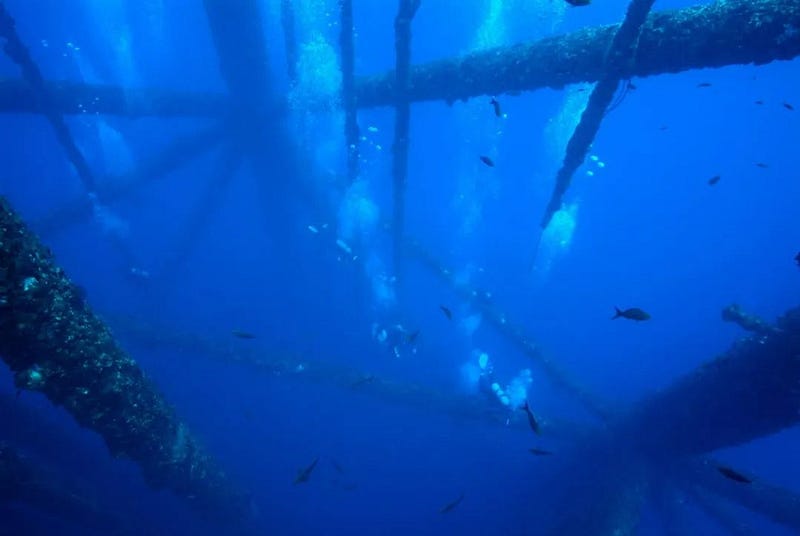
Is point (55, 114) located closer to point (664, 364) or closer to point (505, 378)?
point (505, 378)

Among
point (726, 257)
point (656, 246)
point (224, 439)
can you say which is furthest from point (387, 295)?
point (726, 257)

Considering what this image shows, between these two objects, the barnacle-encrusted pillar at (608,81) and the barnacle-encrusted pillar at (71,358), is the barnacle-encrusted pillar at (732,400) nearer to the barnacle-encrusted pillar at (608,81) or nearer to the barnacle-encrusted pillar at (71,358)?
the barnacle-encrusted pillar at (608,81)

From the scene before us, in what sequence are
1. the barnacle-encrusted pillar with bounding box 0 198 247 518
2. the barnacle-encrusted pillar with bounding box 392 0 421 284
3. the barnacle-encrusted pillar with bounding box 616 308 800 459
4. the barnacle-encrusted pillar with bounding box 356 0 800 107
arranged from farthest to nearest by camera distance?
the barnacle-encrusted pillar with bounding box 392 0 421 284 < the barnacle-encrusted pillar with bounding box 616 308 800 459 < the barnacle-encrusted pillar with bounding box 356 0 800 107 < the barnacle-encrusted pillar with bounding box 0 198 247 518

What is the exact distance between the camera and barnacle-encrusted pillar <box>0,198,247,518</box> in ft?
7.74

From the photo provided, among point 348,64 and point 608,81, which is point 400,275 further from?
point 608,81

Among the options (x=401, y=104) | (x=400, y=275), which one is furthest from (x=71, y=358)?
(x=400, y=275)

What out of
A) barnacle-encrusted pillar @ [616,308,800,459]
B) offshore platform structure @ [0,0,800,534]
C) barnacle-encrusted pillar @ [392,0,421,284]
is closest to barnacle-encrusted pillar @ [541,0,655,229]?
offshore platform structure @ [0,0,800,534]

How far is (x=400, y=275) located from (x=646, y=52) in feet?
25.7

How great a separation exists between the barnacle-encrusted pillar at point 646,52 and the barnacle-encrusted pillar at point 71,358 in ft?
16.0

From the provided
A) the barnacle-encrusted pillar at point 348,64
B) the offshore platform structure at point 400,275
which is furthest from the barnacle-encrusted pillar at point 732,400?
the barnacle-encrusted pillar at point 348,64

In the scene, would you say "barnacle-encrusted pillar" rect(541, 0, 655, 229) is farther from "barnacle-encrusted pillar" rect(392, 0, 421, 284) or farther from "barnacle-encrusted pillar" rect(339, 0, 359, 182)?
"barnacle-encrusted pillar" rect(339, 0, 359, 182)

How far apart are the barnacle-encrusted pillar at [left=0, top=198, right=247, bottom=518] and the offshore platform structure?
0.01 m

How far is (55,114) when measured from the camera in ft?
28.1

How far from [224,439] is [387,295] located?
725 cm
